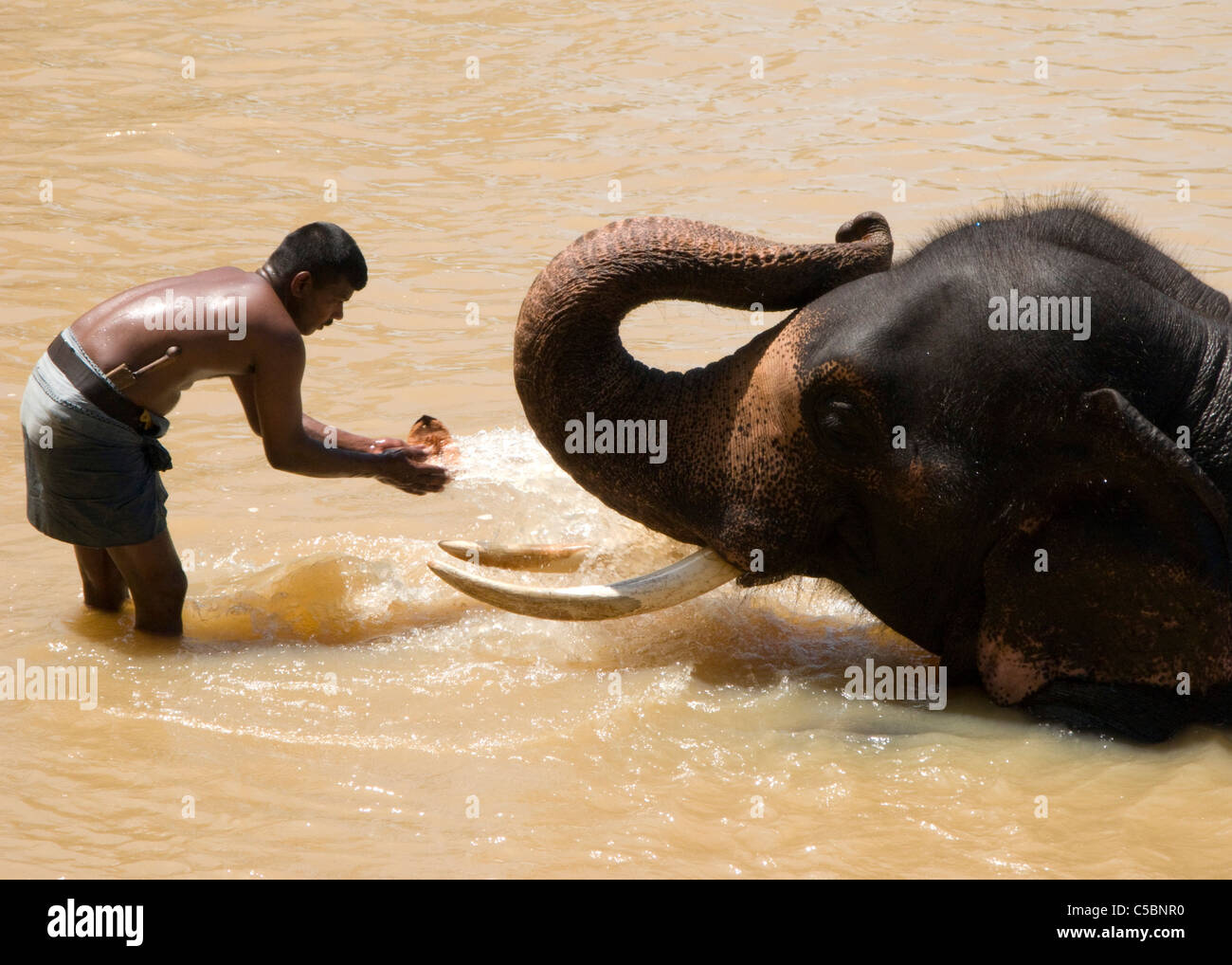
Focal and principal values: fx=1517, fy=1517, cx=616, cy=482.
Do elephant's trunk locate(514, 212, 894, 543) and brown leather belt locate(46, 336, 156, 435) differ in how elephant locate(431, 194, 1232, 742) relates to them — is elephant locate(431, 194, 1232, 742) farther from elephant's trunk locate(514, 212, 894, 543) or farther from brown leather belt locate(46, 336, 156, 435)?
brown leather belt locate(46, 336, 156, 435)

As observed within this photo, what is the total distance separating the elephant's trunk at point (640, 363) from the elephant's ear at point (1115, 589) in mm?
768

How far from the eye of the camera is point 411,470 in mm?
4609

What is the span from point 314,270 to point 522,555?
105cm

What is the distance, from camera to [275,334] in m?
4.43

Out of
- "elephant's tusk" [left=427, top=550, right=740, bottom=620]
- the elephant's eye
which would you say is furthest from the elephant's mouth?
the elephant's eye

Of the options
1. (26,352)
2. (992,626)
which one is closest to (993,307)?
(992,626)

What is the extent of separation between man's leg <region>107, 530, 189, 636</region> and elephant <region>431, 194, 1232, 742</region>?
1048mm

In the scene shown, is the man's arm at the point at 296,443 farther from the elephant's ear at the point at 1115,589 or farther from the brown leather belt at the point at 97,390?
the elephant's ear at the point at 1115,589

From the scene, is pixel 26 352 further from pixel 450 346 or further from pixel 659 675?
pixel 659 675

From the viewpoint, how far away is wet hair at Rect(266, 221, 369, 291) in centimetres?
451

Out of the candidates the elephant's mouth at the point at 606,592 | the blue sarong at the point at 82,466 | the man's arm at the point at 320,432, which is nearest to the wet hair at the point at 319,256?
the man's arm at the point at 320,432

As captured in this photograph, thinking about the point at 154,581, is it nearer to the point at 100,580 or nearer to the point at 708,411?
the point at 100,580

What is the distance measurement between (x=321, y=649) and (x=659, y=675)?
107 cm

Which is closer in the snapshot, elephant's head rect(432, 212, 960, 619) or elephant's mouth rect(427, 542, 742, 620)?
elephant's head rect(432, 212, 960, 619)
